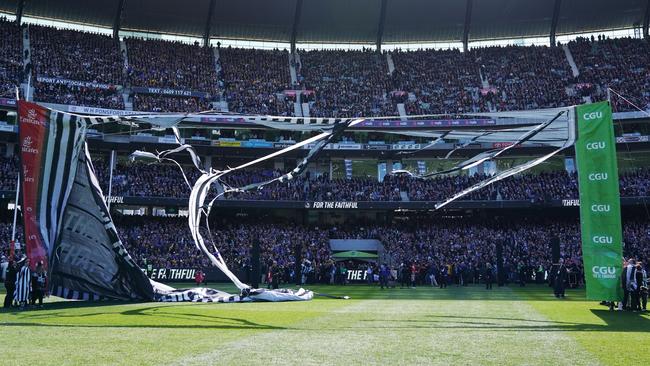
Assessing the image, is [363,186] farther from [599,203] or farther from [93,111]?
[599,203]

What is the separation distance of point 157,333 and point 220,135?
39.9 meters

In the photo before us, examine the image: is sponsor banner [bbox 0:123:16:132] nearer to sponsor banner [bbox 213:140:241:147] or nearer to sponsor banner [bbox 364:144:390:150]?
sponsor banner [bbox 213:140:241:147]

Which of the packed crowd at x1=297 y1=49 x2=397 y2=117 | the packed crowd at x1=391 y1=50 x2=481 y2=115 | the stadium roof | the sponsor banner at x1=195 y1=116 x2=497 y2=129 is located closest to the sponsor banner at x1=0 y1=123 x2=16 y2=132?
the sponsor banner at x1=195 y1=116 x2=497 y2=129

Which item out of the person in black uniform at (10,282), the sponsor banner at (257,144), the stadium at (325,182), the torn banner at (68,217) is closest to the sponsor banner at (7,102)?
the stadium at (325,182)

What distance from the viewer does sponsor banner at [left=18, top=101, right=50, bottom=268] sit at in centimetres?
1645

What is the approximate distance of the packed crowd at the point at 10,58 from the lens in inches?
1764

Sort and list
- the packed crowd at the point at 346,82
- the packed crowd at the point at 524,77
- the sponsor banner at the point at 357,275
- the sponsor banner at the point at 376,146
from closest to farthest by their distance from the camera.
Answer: the sponsor banner at the point at 357,275
the sponsor banner at the point at 376,146
the packed crowd at the point at 524,77
the packed crowd at the point at 346,82

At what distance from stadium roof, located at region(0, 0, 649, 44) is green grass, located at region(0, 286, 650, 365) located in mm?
45767

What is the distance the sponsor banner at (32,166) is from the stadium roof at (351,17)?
138 feet

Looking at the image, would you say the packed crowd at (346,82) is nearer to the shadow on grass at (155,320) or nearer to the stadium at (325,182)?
the stadium at (325,182)

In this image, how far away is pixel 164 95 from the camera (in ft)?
170

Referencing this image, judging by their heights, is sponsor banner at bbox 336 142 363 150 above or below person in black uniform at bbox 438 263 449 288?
above

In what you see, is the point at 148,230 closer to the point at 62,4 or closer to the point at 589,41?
the point at 62,4

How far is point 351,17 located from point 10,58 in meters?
32.1
